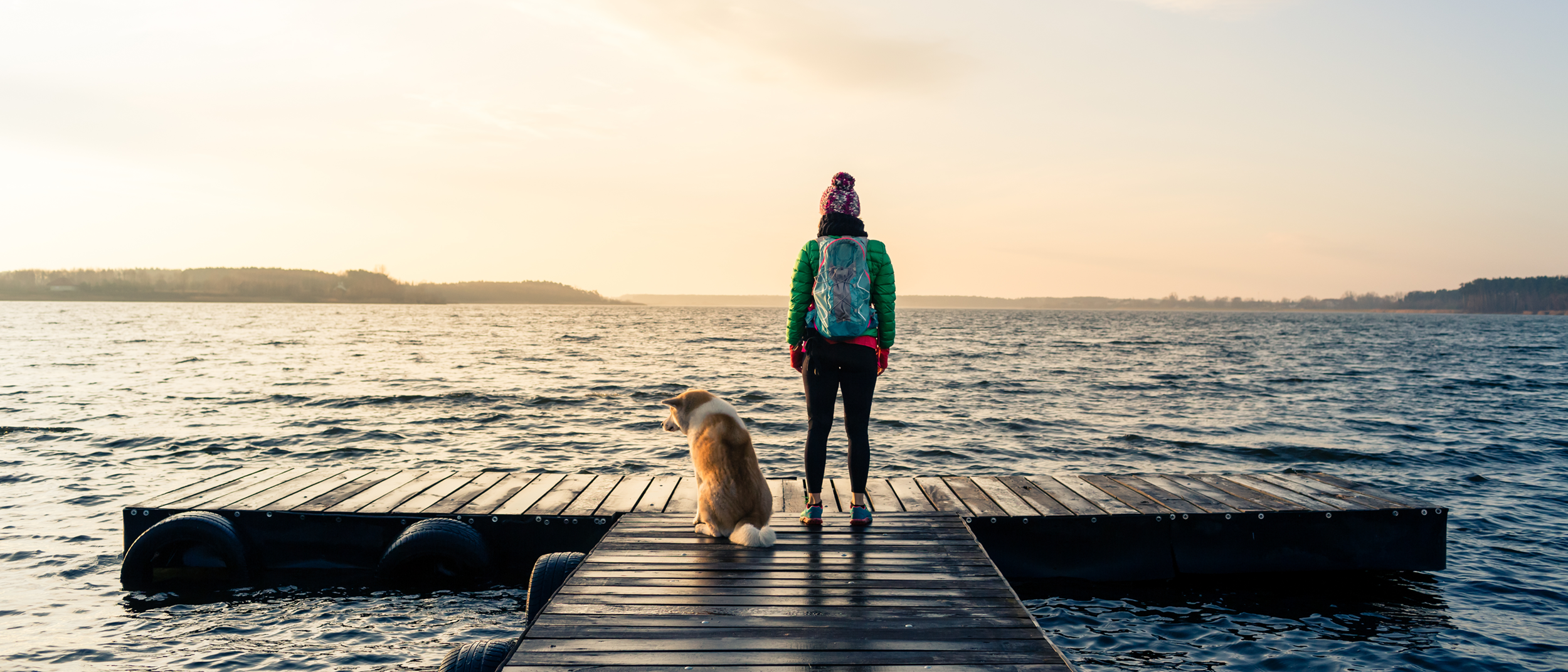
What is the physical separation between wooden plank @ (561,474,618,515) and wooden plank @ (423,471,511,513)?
3.76 feet

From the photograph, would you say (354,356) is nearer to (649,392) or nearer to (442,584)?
(649,392)

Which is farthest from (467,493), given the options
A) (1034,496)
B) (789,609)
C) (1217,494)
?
(1217,494)

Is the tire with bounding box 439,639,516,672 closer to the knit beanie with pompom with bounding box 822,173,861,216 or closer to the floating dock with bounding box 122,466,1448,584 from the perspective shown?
the floating dock with bounding box 122,466,1448,584

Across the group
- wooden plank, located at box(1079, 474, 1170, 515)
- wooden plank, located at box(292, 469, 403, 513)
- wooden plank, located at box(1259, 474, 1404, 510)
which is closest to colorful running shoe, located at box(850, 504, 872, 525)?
wooden plank, located at box(1079, 474, 1170, 515)

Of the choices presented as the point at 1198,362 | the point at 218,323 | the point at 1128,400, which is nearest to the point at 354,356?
the point at 1128,400

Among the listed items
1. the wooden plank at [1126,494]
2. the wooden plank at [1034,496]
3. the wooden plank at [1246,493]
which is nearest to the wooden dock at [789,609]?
the wooden plank at [1034,496]

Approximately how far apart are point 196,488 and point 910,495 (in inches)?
317

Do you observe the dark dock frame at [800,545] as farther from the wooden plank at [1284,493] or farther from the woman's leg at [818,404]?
the woman's leg at [818,404]

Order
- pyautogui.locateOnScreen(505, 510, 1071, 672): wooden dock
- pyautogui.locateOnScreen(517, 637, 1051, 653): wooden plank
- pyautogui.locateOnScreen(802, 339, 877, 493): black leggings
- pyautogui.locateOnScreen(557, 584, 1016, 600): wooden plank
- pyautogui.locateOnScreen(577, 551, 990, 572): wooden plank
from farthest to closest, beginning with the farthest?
pyautogui.locateOnScreen(802, 339, 877, 493): black leggings → pyautogui.locateOnScreen(577, 551, 990, 572): wooden plank → pyautogui.locateOnScreen(557, 584, 1016, 600): wooden plank → pyautogui.locateOnScreen(517, 637, 1051, 653): wooden plank → pyautogui.locateOnScreen(505, 510, 1071, 672): wooden dock

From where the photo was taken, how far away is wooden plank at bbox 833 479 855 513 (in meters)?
7.95

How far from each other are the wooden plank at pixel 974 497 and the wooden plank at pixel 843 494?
119 centimetres

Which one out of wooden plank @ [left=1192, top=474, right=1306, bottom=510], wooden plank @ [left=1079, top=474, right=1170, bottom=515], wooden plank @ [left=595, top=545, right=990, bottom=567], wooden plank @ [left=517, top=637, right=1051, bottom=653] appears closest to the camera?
wooden plank @ [left=517, top=637, right=1051, bottom=653]

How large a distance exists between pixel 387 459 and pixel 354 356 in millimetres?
36983

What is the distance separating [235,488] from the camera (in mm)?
8656
